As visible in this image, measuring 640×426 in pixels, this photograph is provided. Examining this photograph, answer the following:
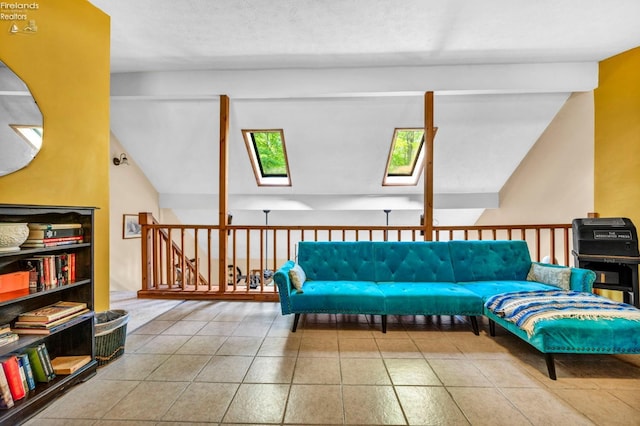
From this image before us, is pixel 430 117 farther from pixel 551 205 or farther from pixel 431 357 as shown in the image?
pixel 431 357

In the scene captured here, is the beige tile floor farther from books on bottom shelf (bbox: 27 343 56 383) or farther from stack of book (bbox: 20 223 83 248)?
stack of book (bbox: 20 223 83 248)

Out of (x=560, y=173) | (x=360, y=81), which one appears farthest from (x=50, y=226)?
(x=560, y=173)

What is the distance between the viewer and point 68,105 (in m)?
2.18

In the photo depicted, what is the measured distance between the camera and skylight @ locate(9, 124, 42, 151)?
1829 mm

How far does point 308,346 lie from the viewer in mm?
2389

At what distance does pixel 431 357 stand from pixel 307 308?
110cm

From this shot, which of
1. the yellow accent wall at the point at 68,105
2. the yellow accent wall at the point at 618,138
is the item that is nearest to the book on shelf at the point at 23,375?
the yellow accent wall at the point at 68,105

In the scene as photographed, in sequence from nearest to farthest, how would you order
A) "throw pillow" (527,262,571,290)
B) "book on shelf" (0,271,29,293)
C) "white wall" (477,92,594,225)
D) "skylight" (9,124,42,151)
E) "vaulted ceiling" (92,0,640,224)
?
"book on shelf" (0,271,29,293), "skylight" (9,124,42,151), "throw pillow" (527,262,571,290), "vaulted ceiling" (92,0,640,224), "white wall" (477,92,594,225)

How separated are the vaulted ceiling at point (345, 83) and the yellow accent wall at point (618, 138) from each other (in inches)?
7.4

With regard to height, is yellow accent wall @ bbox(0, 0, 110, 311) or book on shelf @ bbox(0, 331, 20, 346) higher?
yellow accent wall @ bbox(0, 0, 110, 311)

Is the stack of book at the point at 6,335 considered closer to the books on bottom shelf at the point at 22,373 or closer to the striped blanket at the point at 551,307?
the books on bottom shelf at the point at 22,373

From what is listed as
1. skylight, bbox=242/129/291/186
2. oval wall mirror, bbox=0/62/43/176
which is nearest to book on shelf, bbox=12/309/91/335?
oval wall mirror, bbox=0/62/43/176

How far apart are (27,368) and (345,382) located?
1.90 m
